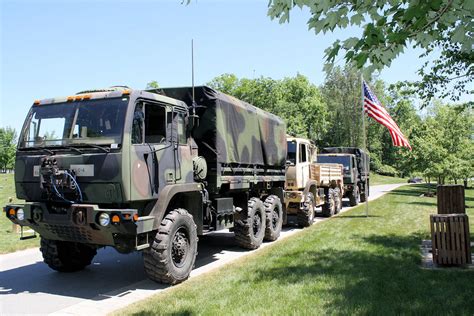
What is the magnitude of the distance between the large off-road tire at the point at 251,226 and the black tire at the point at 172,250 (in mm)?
2485

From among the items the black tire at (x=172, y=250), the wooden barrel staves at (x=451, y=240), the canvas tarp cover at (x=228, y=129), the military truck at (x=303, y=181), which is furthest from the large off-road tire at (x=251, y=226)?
the wooden barrel staves at (x=451, y=240)

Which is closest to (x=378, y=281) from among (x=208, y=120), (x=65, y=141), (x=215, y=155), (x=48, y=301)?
(x=215, y=155)

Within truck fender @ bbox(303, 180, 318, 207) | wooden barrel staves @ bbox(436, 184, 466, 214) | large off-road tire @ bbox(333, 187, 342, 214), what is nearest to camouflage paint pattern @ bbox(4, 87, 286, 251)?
wooden barrel staves @ bbox(436, 184, 466, 214)

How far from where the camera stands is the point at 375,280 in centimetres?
631

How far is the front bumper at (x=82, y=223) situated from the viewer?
5789 millimetres

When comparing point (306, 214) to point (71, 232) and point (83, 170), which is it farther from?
Result: point (83, 170)

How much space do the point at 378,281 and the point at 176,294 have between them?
3.04 m

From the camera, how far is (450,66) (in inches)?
472

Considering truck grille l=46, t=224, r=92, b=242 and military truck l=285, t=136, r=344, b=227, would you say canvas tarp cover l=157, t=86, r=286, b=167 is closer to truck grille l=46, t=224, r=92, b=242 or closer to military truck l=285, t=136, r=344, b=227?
military truck l=285, t=136, r=344, b=227

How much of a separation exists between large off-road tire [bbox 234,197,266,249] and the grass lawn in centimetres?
57

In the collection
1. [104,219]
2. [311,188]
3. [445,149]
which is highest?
[445,149]

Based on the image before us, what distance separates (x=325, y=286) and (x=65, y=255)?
4.64m

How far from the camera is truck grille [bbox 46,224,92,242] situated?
6102 millimetres

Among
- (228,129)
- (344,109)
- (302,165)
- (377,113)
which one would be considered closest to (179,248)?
(228,129)
